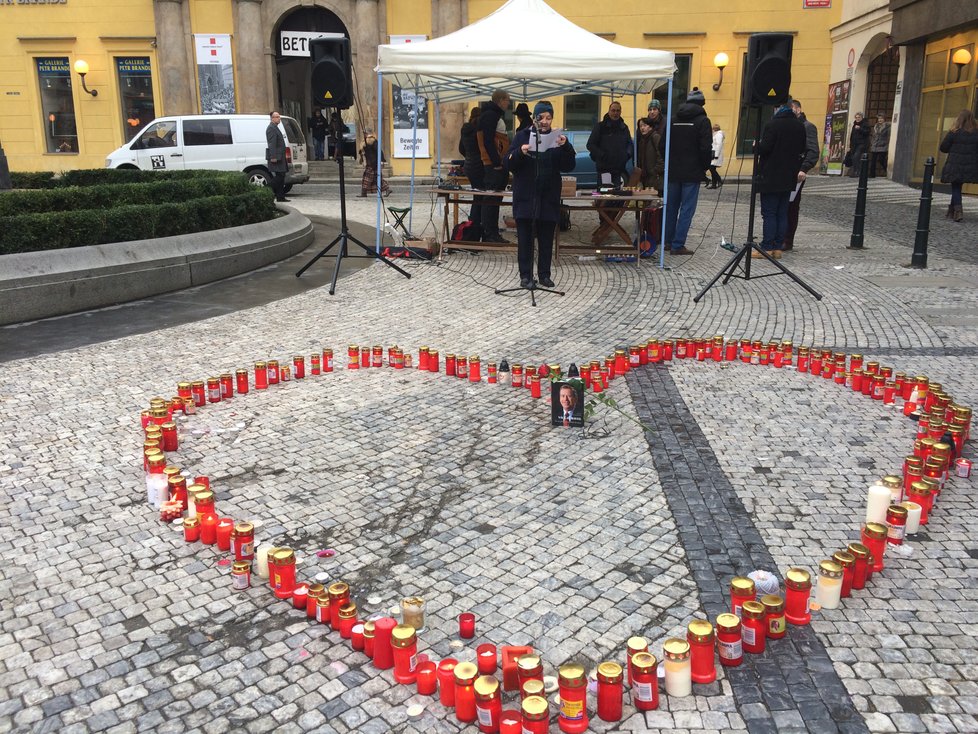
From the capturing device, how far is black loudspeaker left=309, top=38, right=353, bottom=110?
942 cm

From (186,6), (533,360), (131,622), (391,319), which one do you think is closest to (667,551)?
(131,622)

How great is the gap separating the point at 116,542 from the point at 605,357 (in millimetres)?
4104

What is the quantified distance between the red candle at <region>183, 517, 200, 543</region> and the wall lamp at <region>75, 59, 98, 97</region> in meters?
28.7

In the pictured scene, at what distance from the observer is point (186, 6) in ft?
88.0

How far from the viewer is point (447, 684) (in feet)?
8.74

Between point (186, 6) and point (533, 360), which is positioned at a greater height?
point (186, 6)

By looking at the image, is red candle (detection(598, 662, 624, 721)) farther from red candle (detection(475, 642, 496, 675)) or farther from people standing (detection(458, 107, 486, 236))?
people standing (detection(458, 107, 486, 236))

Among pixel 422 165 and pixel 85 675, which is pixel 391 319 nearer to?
pixel 85 675

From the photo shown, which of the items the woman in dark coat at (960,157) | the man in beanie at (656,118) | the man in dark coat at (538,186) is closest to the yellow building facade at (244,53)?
the woman in dark coat at (960,157)

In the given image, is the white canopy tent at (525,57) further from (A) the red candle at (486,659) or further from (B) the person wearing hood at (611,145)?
(A) the red candle at (486,659)

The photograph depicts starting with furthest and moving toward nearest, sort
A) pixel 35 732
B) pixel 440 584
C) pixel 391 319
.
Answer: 1. pixel 391 319
2. pixel 440 584
3. pixel 35 732

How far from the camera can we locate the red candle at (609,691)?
8.42 feet

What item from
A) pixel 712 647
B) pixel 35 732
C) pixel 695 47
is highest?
pixel 695 47

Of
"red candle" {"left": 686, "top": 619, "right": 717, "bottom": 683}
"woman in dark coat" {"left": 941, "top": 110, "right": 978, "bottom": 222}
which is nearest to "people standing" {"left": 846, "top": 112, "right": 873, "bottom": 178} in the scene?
"woman in dark coat" {"left": 941, "top": 110, "right": 978, "bottom": 222}
